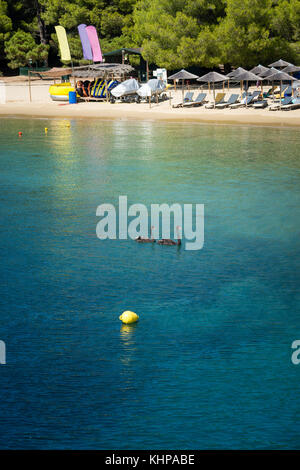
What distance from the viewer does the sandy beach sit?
39.6 meters

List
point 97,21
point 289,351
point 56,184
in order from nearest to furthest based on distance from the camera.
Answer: point 289,351 < point 56,184 < point 97,21

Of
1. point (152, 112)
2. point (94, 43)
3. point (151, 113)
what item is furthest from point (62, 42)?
point (151, 113)

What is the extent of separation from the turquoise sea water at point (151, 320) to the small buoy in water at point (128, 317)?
0.17 m

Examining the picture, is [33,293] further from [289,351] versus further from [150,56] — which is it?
[150,56]

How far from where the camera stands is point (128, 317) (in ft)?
40.4

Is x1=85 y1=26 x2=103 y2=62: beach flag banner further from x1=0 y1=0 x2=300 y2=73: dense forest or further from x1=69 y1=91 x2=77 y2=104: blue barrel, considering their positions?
x1=69 y1=91 x2=77 y2=104: blue barrel

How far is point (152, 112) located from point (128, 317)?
34.0 metres

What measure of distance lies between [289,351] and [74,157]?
2005 cm

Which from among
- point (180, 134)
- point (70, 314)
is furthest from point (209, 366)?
point (180, 134)

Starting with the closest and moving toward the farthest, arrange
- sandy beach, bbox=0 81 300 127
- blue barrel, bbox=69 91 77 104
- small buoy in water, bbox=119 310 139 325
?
small buoy in water, bbox=119 310 139 325 → sandy beach, bbox=0 81 300 127 → blue barrel, bbox=69 91 77 104

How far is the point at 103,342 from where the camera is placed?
38.1 ft

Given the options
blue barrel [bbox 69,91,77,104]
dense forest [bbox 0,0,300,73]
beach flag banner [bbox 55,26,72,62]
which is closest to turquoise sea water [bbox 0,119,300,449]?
blue barrel [bbox 69,91,77,104]

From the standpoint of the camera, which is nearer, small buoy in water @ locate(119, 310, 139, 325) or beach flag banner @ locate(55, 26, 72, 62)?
small buoy in water @ locate(119, 310, 139, 325)

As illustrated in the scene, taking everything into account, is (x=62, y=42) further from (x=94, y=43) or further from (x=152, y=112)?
(x=152, y=112)
